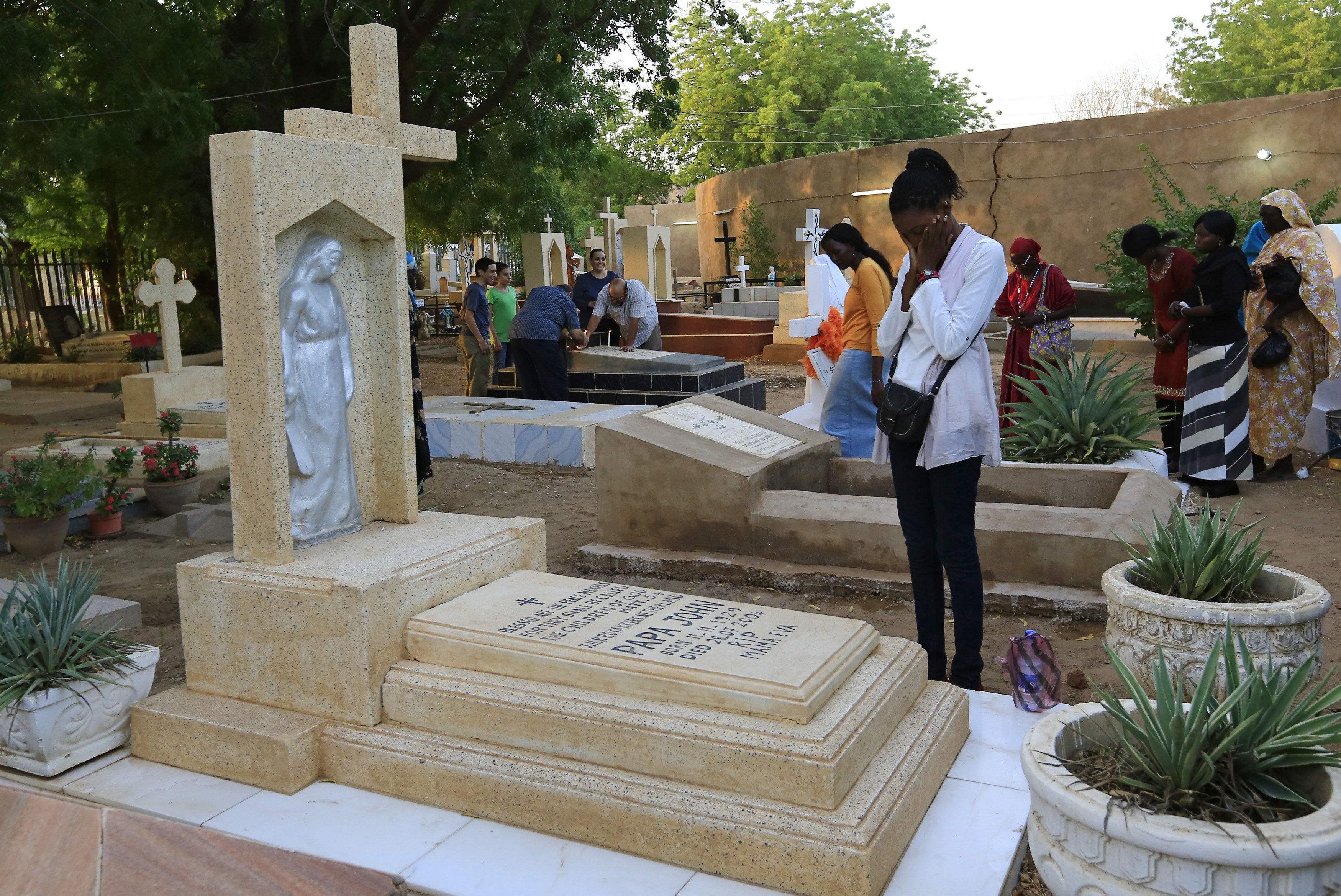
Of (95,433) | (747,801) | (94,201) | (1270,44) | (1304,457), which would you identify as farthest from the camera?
(1270,44)

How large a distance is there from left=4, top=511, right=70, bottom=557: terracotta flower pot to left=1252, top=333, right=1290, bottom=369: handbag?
7.47 metres

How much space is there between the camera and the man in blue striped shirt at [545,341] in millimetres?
9625

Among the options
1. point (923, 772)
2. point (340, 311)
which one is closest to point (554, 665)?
point (923, 772)

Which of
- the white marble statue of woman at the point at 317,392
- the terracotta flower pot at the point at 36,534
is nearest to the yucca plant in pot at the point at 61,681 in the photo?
the white marble statue of woman at the point at 317,392

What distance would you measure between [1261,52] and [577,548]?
3202 centimetres

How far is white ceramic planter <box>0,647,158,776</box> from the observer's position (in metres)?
3.07

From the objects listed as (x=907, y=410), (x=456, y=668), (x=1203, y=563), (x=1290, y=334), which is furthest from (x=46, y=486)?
(x=1290, y=334)

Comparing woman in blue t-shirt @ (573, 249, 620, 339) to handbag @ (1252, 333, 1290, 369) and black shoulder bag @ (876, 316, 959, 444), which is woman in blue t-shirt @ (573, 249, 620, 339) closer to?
handbag @ (1252, 333, 1290, 369)

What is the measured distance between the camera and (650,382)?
9.90 m

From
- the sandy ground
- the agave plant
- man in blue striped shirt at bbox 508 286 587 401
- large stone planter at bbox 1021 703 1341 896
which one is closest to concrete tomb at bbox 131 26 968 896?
large stone planter at bbox 1021 703 1341 896

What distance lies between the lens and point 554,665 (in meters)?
2.94

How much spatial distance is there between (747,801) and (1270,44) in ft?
110

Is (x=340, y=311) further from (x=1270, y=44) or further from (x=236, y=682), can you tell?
(x=1270, y=44)

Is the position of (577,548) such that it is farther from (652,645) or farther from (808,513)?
(652,645)
